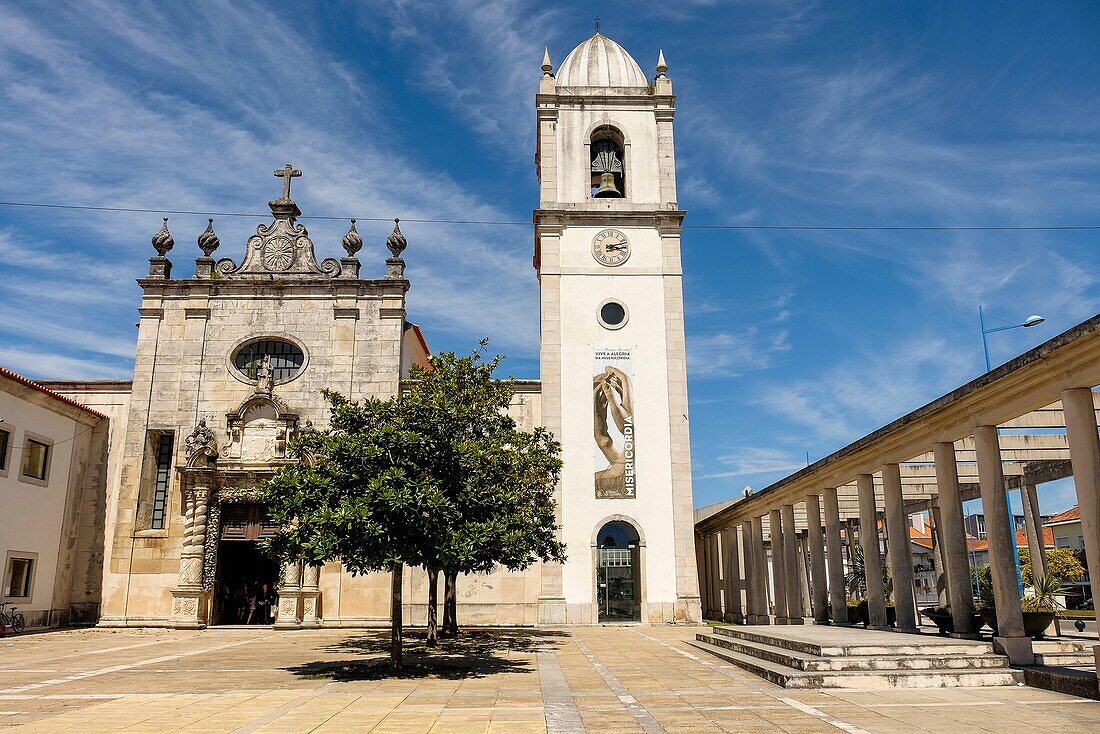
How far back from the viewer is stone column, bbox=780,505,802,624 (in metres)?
25.2

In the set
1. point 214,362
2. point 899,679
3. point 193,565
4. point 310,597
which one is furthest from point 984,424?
point 214,362

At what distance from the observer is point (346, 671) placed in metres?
14.7

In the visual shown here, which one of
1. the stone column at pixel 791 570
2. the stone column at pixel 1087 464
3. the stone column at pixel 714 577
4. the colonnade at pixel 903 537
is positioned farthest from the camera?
the stone column at pixel 714 577

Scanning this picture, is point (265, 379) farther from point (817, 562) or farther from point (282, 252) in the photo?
point (817, 562)

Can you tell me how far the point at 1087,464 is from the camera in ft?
37.4

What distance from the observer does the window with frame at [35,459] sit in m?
25.9

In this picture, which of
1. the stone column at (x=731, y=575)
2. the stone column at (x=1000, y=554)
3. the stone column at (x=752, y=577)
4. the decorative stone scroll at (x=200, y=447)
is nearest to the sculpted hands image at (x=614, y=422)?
the stone column at (x=752, y=577)

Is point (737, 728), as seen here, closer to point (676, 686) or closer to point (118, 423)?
point (676, 686)

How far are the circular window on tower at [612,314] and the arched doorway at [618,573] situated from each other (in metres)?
7.27

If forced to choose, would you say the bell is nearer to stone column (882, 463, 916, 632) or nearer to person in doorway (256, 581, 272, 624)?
stone column (882, 463, 916, 632)

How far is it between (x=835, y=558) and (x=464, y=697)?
13275mm

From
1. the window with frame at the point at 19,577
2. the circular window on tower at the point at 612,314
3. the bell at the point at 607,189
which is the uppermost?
the bell at the point at 607,189

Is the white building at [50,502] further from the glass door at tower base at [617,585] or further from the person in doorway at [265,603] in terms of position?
the glass door at tower base at [617,585]

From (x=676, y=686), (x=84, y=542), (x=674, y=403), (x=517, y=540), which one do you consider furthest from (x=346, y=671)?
(x=84, y=542)
